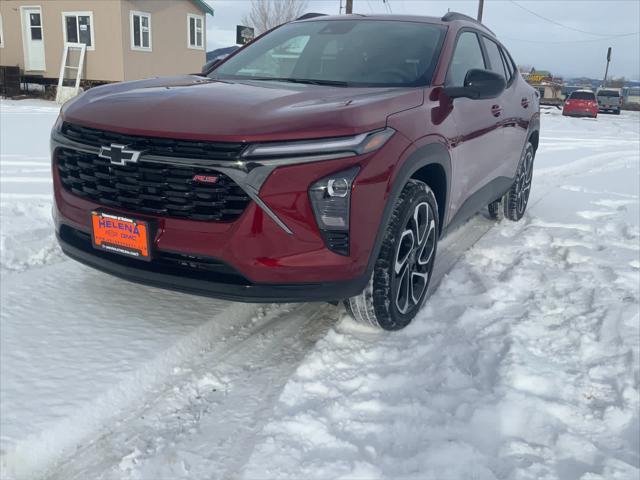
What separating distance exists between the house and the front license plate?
18200 millimetres

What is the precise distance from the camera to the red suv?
246 centimetres

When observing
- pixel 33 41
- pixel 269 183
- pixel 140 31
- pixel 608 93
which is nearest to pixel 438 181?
pixel 269 183

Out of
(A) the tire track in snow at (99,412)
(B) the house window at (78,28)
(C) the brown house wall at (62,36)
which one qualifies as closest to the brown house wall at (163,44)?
(C) the brown house wall at (62,36)

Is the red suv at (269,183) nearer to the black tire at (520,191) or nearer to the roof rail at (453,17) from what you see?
the roof rail at (453,17)

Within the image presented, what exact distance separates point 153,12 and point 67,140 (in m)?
19.7

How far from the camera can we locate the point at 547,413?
8.14 ft

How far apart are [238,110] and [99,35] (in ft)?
63.0

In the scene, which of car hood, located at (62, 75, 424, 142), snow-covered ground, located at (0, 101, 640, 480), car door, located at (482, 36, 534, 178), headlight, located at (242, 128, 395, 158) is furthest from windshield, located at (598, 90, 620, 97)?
headlight, located at (242, 128, 395, 158)

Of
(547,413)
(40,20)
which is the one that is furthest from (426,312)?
(40,20)

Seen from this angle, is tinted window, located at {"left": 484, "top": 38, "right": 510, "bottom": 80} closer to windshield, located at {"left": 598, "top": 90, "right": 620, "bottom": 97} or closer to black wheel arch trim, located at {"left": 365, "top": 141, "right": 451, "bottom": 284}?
black wheel arch trim, located at {"left": 365, "top": 141, "right": 451, "bottom": 284}

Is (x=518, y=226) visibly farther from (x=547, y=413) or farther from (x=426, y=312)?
(x=547, y=413)

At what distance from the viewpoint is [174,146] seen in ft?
8.12

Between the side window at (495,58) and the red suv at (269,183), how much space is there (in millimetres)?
1368

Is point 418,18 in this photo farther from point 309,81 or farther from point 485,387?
point 485,387
